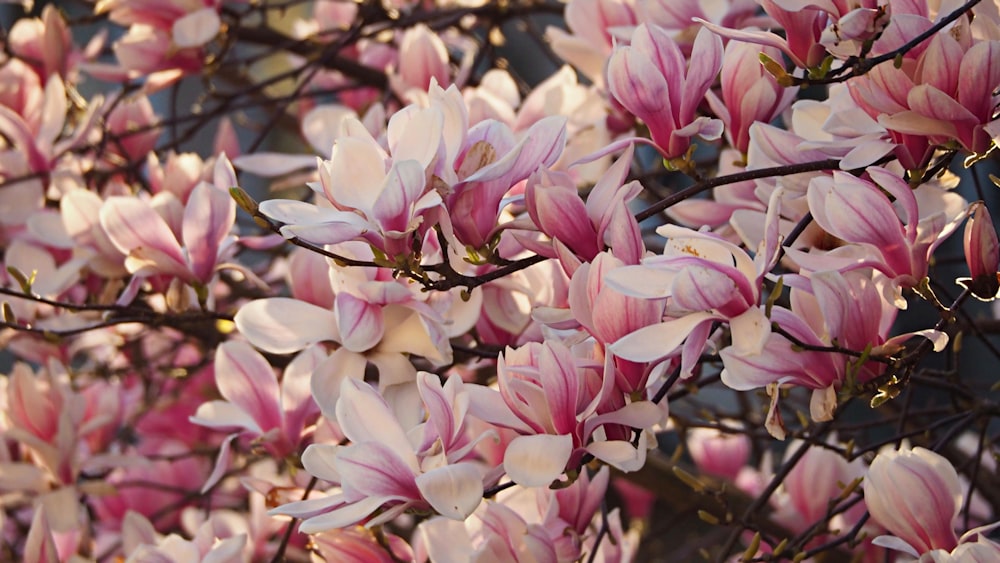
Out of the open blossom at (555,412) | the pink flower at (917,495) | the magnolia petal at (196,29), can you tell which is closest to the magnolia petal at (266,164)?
the magnolia petal at (196,29)

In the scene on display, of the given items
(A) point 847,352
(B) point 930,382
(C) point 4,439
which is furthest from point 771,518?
(C) point 4,439

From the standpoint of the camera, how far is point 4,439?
0.98 m

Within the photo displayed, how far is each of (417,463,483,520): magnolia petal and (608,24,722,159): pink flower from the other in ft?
0.80

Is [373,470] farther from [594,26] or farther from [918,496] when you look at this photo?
[594,26]

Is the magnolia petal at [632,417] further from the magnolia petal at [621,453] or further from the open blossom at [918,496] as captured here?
the open blossom at [918,496]

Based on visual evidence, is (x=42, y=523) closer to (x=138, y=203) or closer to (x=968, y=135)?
(x=138, y=203)

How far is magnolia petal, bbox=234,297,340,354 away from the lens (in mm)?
652

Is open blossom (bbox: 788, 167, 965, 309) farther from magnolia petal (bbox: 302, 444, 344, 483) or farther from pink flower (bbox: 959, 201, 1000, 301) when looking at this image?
magnolia petal (bbox: 302, 444, 344, 483)

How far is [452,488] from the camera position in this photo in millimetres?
511

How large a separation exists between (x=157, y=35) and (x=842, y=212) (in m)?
0.75

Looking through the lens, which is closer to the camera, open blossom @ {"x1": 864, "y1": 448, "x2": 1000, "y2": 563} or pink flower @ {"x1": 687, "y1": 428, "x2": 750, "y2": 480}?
open blossom @ {"x1": 864, "y1": 448, "x2": 1000, "y2": 563}

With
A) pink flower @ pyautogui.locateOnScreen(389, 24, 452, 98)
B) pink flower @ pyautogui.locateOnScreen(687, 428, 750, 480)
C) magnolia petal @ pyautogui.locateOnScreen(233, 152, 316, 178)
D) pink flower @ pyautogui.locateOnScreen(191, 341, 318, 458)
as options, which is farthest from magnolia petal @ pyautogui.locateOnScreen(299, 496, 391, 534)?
pink flower @ pyautogui.locateOnScreen(687, 428, 750, 480)

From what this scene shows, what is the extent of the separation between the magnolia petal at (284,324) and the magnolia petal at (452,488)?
7.3 inches

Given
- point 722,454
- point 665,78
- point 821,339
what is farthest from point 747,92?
point 722,454
